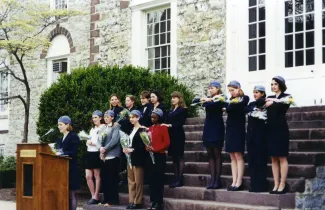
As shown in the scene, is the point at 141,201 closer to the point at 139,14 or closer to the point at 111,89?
the point at 111,89

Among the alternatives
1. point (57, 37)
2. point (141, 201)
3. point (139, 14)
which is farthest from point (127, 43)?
point (141, 201)

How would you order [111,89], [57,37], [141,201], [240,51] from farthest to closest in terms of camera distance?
[57,37] → [240,51] → [111,89] → [141,201]

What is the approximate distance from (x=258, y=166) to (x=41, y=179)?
323 centimetres

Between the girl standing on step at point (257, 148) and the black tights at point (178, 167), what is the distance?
4.94ft

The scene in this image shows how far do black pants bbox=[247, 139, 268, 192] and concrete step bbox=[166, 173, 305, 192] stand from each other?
0.23 m

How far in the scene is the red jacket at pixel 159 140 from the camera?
33.3 feet

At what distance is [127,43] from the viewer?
683 inches

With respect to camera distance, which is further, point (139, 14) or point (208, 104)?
point (139, 14)

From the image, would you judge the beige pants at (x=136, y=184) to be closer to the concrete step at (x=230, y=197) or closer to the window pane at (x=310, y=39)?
the concrete step at (x=230, y=197)

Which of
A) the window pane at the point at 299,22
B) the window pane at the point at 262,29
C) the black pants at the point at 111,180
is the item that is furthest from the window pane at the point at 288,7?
the black pants at the point at 111,180

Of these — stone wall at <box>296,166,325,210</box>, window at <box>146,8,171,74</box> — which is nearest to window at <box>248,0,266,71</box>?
window at <box>146,8,171,74</box>

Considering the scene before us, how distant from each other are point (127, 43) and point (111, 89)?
14.6 feet

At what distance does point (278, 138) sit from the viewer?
9.05m

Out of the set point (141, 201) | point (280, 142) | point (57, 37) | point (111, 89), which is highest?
point (57, 37)
